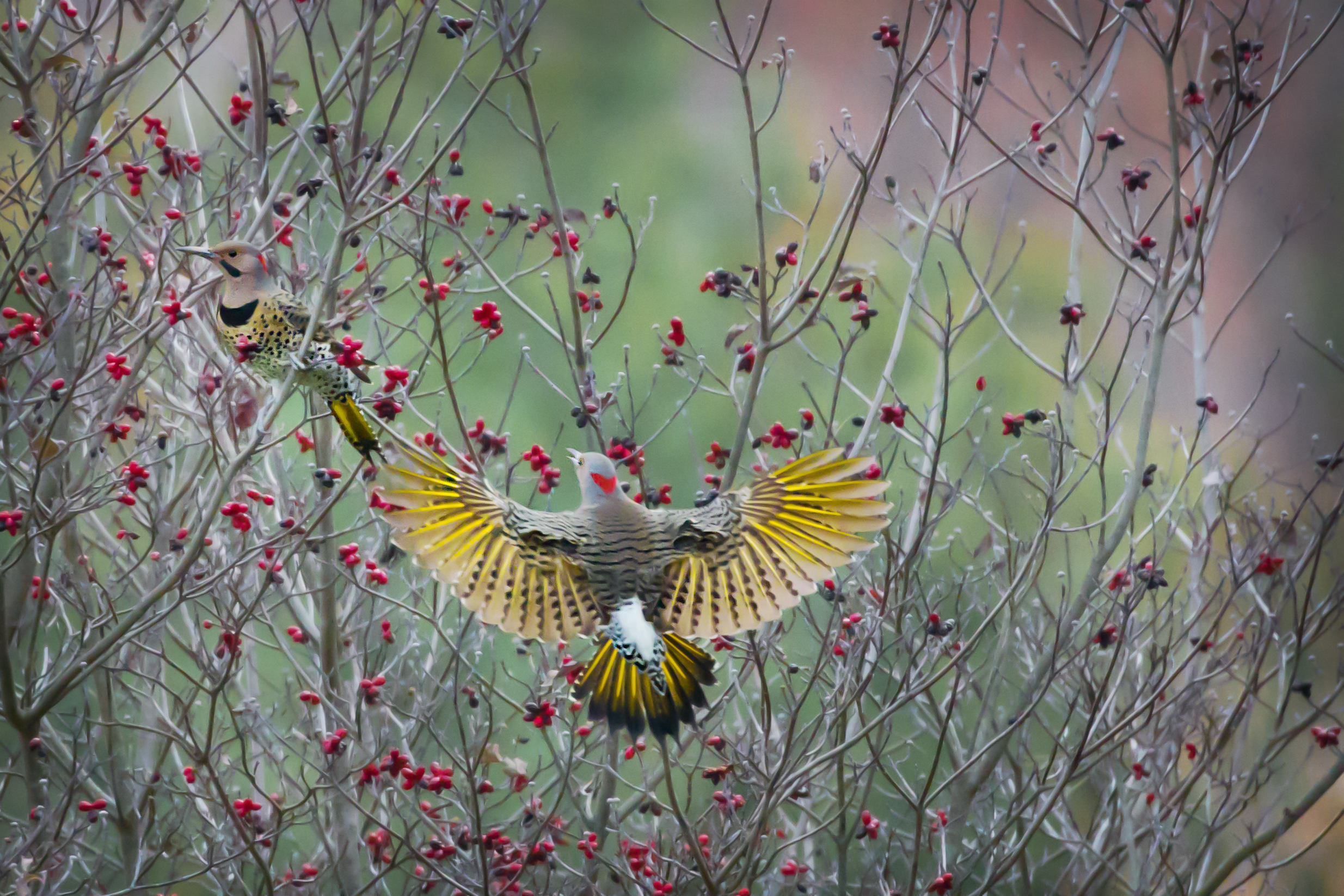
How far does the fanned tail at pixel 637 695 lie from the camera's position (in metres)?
1.48

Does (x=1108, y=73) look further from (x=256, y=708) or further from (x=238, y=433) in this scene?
(x=256, y=708)

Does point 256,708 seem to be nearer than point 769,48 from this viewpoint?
Yes

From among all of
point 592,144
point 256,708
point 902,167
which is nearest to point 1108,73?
point 902,167

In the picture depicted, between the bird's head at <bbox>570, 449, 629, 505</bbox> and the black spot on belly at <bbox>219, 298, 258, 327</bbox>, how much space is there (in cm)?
55

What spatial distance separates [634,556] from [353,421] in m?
0.44

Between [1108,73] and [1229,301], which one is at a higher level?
[1229,301]

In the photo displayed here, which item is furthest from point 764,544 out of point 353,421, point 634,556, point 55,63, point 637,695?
point 55,63

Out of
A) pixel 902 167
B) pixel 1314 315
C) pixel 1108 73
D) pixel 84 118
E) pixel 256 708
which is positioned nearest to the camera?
pixel 84 118

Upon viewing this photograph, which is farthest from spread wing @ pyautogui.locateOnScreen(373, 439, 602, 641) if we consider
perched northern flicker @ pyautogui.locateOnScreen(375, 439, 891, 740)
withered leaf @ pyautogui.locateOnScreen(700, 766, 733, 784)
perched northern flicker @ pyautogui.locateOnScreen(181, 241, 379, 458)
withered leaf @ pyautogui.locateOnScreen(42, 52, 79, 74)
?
withered leaf @ pyautogui.locateOnScreen(42, 52, 79, 74)

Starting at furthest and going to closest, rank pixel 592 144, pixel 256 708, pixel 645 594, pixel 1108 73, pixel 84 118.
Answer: pixel 592 144 → pixel 1108 73 → pixel 256 708 → pixel 84 118 → pixel 645 594

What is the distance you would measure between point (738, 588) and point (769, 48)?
7.32ft

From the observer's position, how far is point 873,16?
3.29m

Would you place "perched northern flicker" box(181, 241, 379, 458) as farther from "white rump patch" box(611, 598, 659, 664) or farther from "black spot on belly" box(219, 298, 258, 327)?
"white rump patch" box(611, 598, 659, 664)

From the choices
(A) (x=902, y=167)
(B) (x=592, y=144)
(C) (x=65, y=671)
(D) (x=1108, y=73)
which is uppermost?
(B) (x=592, y=144)
